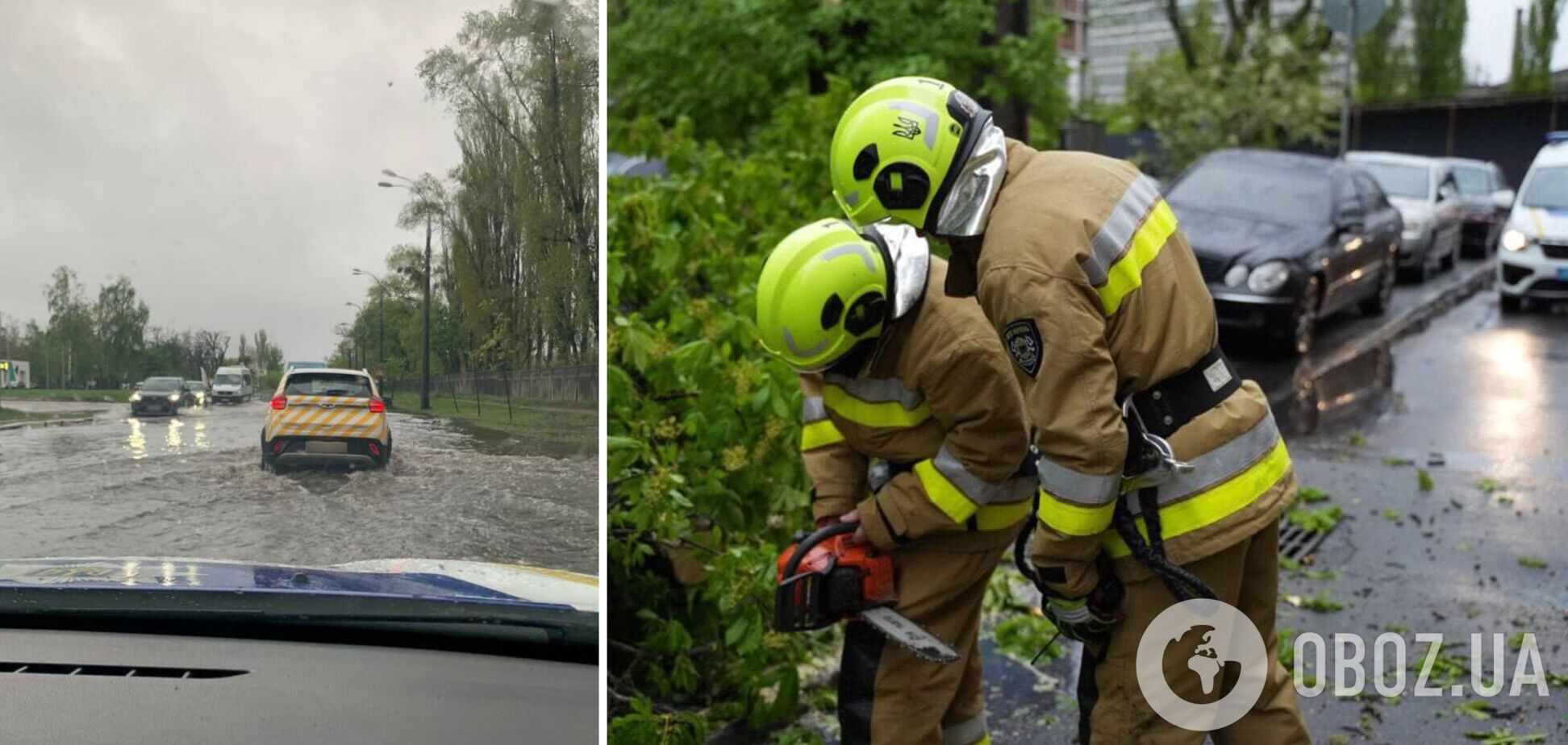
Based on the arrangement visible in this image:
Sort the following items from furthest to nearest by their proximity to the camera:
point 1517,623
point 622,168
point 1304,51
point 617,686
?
1. point 1304,51
2. point 622,168
3. point 1517,623
4. point 617,686

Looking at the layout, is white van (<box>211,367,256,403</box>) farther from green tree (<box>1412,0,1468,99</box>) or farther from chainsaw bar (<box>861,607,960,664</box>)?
green tree (<box>1412,0,1468,99</box>)

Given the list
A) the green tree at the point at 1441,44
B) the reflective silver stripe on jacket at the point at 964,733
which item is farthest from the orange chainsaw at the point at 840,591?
the green tree at the point at 1441,44

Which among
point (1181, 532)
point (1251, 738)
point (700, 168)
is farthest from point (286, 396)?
point (700, 168)

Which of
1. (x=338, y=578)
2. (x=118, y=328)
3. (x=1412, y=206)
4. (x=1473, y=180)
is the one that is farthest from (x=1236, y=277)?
(x=118, y=328)

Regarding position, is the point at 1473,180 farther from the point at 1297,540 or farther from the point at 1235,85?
the point at 1235,85

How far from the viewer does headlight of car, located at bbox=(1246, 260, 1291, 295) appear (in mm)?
9703

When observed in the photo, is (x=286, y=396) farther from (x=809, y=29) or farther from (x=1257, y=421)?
(x=809, y=29)

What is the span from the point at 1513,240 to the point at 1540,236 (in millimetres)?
507

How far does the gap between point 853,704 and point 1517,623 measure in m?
3.01

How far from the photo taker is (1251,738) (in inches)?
123

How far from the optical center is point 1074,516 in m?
2.82

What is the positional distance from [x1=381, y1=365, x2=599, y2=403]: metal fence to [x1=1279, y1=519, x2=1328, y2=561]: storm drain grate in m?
4.31

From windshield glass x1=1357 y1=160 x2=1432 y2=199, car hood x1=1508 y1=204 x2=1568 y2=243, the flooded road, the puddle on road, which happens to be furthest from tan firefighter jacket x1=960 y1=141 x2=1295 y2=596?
windshield glass x1=1357 y1=160 x2=1432 y2=199

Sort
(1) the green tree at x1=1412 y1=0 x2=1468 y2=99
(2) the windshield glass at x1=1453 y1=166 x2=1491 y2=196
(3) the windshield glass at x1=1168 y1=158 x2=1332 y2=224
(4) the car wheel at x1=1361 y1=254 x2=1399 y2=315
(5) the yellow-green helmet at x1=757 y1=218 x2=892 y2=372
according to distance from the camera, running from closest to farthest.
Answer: (5) the yellow-green helmet at x1=757 y1=218 x2=892 y2=372, (1) the green tree at x1=1412 y1=0 x2=1468 y2=99, (2) the windshield glass at x1=1453 y1=166 x2=1491 y2=196, (3) the windshield glass at x1=1168 y1=158 x2=1332 y2=224, (4) the car wheel at x1=1361 y1=254 x2=1399 y2=315
